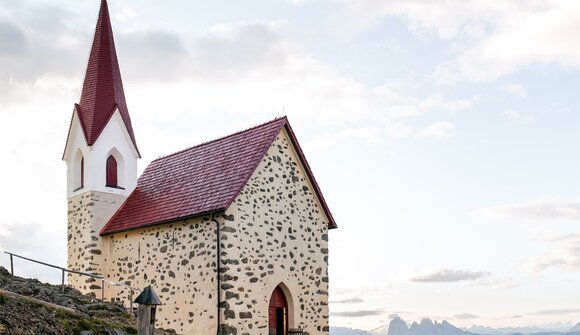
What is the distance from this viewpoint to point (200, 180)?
26219 millimetres

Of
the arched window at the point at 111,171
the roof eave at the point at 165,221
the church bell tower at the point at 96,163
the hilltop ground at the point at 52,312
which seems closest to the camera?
the hilltop ground at the point at 52,312

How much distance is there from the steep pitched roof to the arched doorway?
3.43 m

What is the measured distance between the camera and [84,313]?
1941cm

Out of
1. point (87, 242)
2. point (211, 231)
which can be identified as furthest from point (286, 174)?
point (87, 242)

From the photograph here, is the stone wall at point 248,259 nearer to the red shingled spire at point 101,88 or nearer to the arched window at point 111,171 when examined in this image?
the arched window at point 111,171

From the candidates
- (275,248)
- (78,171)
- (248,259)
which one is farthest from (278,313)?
(78,171)

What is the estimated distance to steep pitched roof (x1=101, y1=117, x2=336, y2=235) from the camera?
2458cm

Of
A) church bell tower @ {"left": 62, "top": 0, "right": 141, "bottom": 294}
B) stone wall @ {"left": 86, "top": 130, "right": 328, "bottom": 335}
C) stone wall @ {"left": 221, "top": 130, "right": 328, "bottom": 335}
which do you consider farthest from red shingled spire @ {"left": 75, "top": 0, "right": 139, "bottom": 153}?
stone wall @ {"left": 221, "top": 130, "right": 328, "bottom": 335}

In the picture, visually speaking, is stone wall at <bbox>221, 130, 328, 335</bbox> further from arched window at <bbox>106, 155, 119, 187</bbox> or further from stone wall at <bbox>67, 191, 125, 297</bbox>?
arched window at <bbox>106, 155, 119, 187</bbox>

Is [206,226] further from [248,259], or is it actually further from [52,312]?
[52,312]

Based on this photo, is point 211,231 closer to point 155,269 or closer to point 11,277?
point 155,269

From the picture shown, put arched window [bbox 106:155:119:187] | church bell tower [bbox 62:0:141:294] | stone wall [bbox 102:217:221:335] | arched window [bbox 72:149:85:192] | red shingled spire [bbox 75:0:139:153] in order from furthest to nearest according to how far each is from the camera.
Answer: arched window [bbox 72:149:85:192]
red shingled spire [bbox 75:0:139:153]
arched window [bbox 106:155:119:187]
church bell tower [bbox 62:0:141:294]
stone wall [bbox 102:217:221:335]

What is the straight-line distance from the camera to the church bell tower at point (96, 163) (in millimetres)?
28906

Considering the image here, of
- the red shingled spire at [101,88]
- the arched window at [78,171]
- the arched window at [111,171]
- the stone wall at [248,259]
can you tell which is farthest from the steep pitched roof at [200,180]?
the red shingled spire at [101,88]
